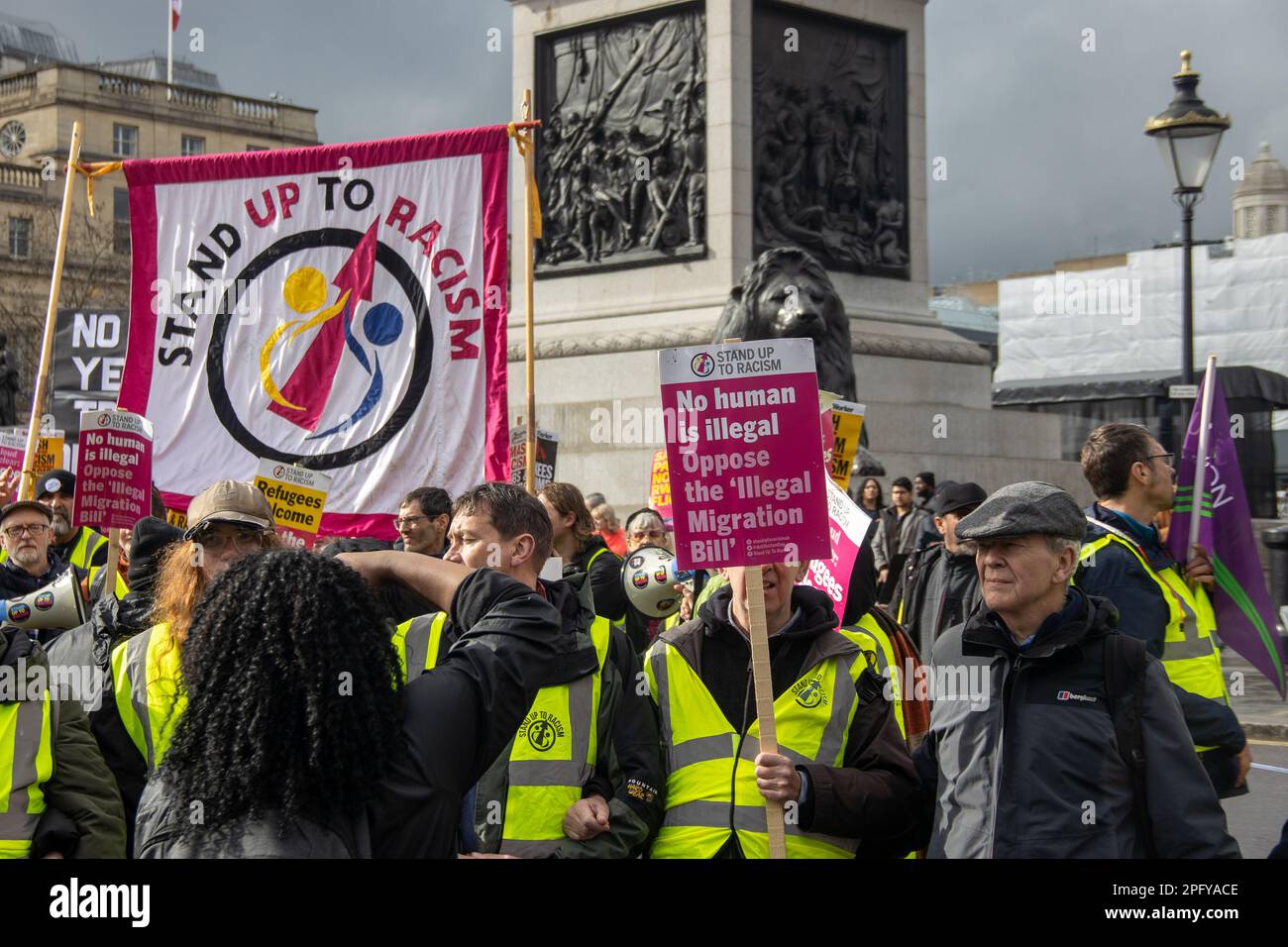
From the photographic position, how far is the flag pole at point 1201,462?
20.0 ft

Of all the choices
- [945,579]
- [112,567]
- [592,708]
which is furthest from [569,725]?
[945,579]

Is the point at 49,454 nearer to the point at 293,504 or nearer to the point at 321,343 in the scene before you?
the point at 321,343

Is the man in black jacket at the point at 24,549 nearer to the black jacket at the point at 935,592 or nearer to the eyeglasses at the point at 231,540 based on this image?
the eyeglasses at the point at 231,540

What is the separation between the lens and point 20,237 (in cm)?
5597

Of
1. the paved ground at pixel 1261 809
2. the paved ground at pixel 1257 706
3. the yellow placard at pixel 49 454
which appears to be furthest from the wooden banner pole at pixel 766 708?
the yellow placard at pixel 49 454

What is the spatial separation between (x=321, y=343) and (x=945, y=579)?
10.4 ft

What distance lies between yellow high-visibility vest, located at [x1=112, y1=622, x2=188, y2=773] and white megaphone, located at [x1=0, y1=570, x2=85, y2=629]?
1.68 meters

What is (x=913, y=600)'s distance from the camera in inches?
360

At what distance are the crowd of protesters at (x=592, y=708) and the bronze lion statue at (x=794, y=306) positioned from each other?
10337 millimetres

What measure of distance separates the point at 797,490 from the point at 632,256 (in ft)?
50.2
